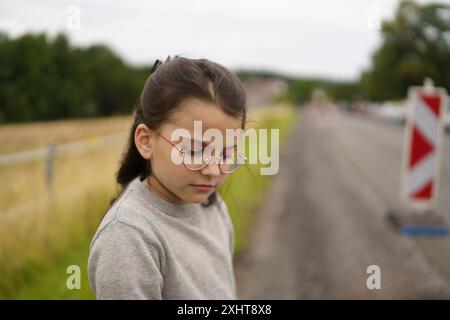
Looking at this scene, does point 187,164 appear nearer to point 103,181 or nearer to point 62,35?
point 62,35

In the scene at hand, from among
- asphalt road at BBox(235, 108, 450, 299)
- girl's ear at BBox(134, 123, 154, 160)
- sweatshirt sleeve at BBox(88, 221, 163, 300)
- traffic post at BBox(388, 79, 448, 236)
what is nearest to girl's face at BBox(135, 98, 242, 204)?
girl's ear at BBox(134, 123, 154, 160)

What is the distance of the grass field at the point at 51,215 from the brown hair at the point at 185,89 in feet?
3.29

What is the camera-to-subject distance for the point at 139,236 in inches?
42.5

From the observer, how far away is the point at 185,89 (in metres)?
1.18

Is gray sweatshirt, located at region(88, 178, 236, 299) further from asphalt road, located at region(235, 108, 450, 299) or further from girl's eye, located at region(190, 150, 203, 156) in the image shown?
asphalt road, located at region(235, 108, 450, 299)

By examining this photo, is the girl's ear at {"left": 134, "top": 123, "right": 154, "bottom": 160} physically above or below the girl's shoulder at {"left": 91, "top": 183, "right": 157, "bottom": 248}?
above

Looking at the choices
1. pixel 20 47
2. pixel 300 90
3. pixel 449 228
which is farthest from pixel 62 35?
pixel 300 90

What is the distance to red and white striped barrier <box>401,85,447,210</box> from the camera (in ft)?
16.0

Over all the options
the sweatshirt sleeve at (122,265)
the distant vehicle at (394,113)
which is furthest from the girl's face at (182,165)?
the distant vehicle at (394,113)

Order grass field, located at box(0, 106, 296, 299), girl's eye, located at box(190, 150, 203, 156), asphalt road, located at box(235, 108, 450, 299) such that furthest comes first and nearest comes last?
asphalt road, located at box(235, 108, 450, 299) < grass field, located at box(0, 106, 296, 299) < girl's eye, located at box(190, 150, 203, 156)

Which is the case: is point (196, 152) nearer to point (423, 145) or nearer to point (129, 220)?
point (129, 220)

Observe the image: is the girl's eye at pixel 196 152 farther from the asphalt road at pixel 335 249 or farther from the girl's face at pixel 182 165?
the asphalt road at pixel 335 249

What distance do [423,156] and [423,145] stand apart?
121mm

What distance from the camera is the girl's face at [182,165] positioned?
3.80 ft
